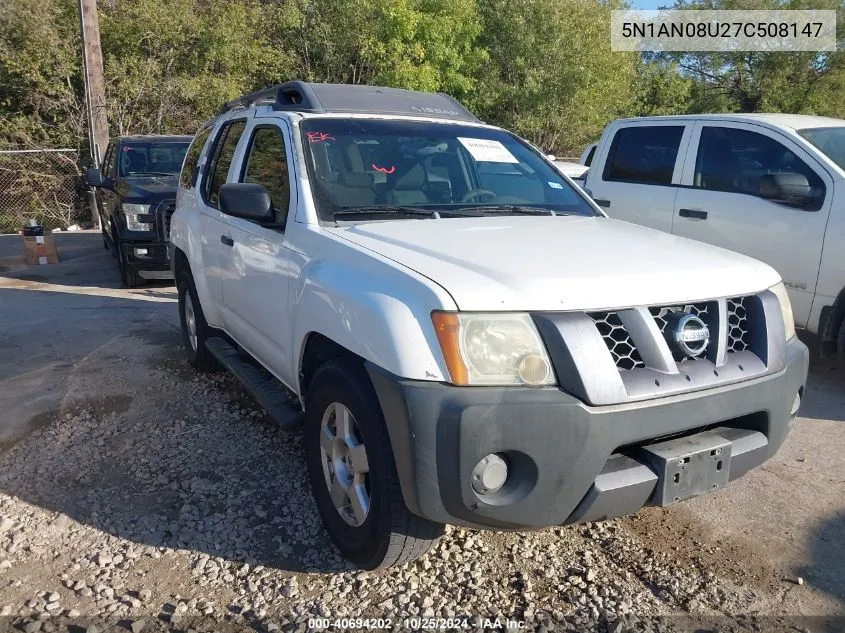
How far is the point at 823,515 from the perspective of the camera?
10.9 feet

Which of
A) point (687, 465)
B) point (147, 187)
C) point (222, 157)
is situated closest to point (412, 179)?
point (222, 157)

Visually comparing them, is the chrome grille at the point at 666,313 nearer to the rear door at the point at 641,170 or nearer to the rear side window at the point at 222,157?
the rear side window at the point at 222,157

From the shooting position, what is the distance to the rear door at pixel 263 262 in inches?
132

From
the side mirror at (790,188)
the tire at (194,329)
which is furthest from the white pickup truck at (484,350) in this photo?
the side mirror at (790,188)

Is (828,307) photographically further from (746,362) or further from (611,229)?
(746,362)

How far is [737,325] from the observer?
2.69 m

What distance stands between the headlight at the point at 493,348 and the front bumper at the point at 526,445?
53mm

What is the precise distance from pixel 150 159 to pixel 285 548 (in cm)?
831

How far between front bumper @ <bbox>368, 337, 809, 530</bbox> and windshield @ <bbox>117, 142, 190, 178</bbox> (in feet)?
27.9

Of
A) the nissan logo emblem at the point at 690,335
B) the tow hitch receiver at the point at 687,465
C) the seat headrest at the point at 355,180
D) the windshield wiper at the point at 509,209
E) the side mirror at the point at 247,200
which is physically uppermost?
the seat headrest at the point at 355,180

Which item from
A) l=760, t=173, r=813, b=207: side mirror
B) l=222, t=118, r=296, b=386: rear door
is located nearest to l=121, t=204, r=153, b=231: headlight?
A: l=222, t=118, r=296, b=386: rear door

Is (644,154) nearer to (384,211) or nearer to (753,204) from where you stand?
(753,204)

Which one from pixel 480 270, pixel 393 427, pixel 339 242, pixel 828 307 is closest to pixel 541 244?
pixel 480 270

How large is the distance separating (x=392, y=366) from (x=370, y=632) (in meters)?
1.01
